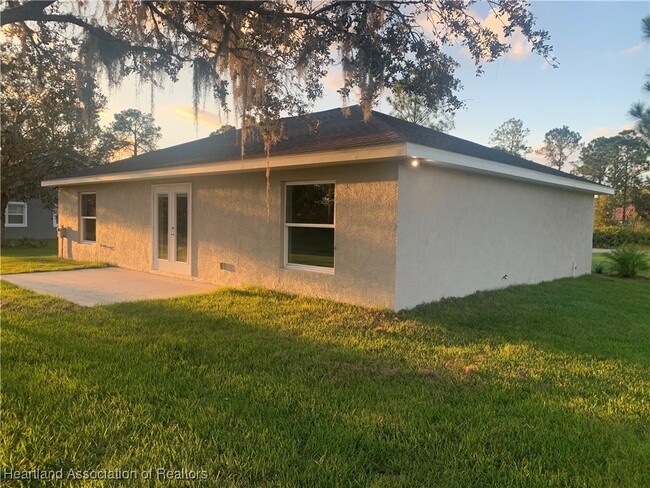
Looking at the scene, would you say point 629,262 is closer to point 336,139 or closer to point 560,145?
point 336,139

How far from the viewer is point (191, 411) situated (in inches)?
128

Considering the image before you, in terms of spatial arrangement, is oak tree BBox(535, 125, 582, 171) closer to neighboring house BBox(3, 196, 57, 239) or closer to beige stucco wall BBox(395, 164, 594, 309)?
beige stucco wall BBox(395, 164, 594, 309)

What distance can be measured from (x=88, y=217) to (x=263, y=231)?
7.77 metres

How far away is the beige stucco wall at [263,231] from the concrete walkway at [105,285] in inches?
26.2

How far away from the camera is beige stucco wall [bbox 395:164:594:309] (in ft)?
22.5

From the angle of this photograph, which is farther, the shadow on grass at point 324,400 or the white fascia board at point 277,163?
the white fascia board at point 277,163

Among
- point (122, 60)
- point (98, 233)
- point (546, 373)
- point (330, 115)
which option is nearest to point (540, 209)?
point (330, 115)

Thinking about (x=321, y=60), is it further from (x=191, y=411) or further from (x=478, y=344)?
(x=191, y=411)

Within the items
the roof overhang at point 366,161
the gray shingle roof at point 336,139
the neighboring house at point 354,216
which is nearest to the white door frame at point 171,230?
the neighboring house at point 354,216

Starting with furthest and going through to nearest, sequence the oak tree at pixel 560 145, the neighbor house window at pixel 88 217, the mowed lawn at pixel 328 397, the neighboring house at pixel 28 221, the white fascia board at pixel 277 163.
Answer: the oak tree at pixel 560 145
the neighboring house at pixel 28 221
the neighbor house window at pixel 88 217
the white fascia board at pixel 277 163
the mowed lawn at pixel 328 397

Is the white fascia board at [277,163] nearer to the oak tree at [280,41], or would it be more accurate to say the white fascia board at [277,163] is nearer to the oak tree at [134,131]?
the oak tree at [280,41]

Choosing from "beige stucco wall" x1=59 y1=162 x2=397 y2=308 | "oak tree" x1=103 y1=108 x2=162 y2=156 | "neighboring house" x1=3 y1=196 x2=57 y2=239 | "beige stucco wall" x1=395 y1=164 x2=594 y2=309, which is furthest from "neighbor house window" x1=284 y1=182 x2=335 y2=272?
"oak tree" x1=103 y1=108 x2=162 y2=156

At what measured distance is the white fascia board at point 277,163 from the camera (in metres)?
6.20

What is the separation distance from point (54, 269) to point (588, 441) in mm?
11888
